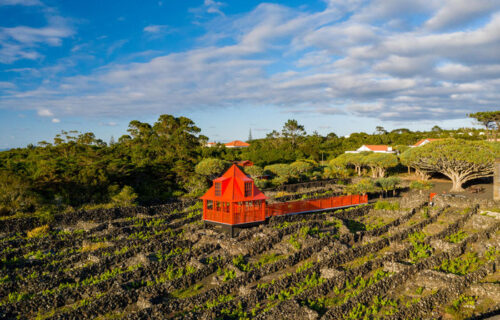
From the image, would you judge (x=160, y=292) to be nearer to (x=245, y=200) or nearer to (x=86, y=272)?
(x=86, y=272)

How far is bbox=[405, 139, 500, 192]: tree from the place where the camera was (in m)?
48.3

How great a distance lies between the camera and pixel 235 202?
97.9 ft

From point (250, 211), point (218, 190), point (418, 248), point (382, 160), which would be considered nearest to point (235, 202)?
point (250, 211)

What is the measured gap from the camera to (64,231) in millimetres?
31516

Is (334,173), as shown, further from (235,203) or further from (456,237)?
(235,203)

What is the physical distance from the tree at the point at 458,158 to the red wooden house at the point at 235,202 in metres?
34.4

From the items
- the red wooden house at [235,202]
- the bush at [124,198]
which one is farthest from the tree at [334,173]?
the bush at [124,198]

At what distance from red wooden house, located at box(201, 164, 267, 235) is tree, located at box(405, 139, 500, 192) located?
3441 cm

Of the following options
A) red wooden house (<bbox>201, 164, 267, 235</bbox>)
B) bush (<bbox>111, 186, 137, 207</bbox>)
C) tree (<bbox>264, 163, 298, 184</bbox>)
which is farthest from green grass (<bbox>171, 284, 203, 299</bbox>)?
tree (<bbox>264, 163, 298, 184</bbox>)

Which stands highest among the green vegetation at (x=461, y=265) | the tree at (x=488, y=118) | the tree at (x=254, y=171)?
the tree at (x=488, y=118)

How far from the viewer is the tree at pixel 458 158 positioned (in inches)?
1902

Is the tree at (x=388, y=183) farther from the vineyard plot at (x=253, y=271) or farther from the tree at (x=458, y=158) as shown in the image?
the vineyard plot at (x=253, y=271)

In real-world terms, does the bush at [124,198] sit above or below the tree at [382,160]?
below

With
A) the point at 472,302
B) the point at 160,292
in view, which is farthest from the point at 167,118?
the point at 472,302
